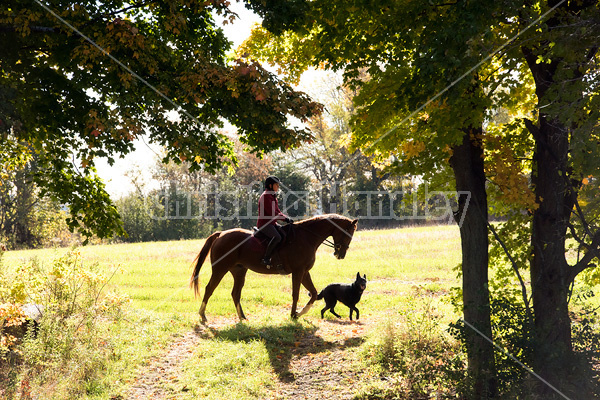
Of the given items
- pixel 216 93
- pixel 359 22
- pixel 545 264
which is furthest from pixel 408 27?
pixel 545 264

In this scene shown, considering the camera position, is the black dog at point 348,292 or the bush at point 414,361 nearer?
the bush at point 414,361

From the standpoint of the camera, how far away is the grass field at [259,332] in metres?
7.99

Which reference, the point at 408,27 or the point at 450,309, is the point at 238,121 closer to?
the point at 408,27

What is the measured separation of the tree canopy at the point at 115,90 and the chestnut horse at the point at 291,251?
3.10 m

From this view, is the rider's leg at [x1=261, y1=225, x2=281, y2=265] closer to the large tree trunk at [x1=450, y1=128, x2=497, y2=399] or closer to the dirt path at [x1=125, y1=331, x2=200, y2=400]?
the dirt path at [x1=125, y1=331, x2=200, y2=400]

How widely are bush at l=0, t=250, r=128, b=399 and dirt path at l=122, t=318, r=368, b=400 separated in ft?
3.15

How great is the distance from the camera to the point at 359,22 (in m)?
8.04

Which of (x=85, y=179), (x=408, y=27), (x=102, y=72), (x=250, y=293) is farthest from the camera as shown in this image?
(x=250, y=293)

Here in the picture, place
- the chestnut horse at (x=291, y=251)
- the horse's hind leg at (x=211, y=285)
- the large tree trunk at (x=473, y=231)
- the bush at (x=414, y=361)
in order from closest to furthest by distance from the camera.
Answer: the bush at (x=414, y=361), the large tree trunk at (x=473, y=231), the chestnut horse at (x=291, y=251), the horse's hind leg at (x=211, y=285)

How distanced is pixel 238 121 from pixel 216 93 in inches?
36.0

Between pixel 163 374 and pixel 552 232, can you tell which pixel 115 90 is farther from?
pixel 552 232

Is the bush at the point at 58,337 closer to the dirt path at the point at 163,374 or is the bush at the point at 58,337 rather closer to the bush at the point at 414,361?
the dirt path at the point at 163,374

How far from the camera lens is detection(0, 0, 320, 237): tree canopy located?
737cm

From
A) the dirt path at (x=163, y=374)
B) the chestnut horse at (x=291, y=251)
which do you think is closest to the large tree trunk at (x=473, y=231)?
the chestnut horse at (x=291, y=251)
